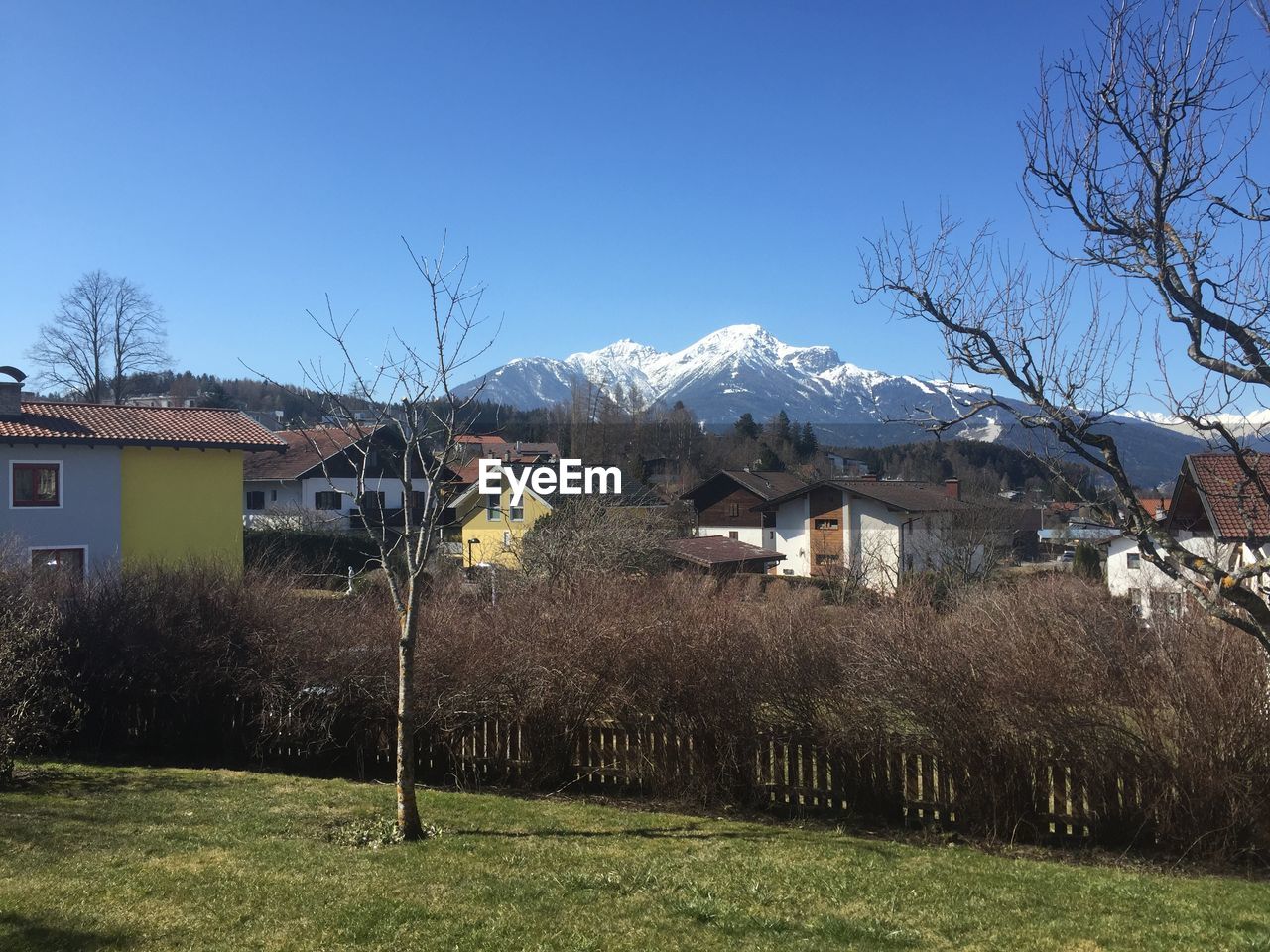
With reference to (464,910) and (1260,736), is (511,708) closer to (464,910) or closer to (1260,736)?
(464,910)

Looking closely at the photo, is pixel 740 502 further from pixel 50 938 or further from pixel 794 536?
pixel 50 938

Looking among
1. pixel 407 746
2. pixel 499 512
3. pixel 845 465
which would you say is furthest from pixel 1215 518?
pixel 845 465

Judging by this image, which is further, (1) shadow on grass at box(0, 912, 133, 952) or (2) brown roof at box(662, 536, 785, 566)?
(2) brown roof at box(662, 536, 785, 566)

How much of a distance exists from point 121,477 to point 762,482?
114ft

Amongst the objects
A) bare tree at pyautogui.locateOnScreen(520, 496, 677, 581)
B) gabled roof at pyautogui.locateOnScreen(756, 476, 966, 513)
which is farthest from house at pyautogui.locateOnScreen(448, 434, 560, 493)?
gabled roof at pyautogui.locateOnScreen(756, 476, 966, 513)

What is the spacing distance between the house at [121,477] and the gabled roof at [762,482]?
98.4 feet

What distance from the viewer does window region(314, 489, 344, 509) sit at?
43844 millimetres

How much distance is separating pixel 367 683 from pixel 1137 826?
8.48 metres

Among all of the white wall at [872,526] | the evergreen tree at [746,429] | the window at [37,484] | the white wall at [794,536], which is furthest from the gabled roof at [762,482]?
the window at [37,484]

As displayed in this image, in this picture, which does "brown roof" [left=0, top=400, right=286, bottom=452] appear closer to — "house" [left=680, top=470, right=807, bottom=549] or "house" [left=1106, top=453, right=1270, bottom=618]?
"house" [left=1106, top=453, right=1270, bottom=618]

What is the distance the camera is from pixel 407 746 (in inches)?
321

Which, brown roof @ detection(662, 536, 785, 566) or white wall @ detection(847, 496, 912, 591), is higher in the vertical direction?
white wall @ detection(847, 496, 912, 591)

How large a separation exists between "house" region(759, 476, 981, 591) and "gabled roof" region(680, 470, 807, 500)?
1532 millimetres

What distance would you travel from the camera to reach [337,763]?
492 inches
